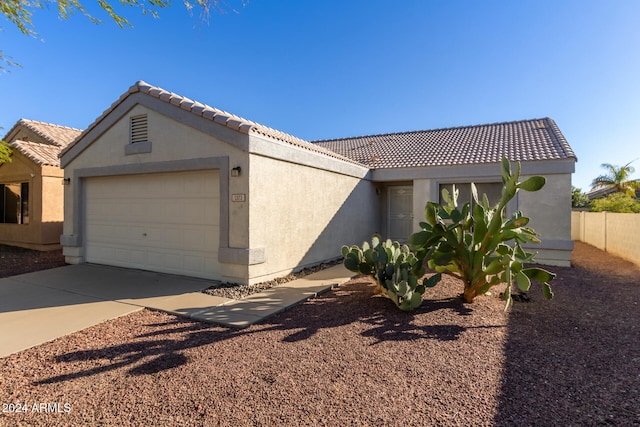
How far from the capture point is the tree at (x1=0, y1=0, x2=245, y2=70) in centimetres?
573

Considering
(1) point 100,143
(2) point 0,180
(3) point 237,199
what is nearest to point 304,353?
(3) point 237,199

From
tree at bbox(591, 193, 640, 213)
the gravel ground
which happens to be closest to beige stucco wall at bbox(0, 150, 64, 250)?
the gravel ground

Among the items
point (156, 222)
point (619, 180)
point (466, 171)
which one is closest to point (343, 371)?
point (156, 222)

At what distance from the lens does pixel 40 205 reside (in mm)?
13094

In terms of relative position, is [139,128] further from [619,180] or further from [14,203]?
[619,180]

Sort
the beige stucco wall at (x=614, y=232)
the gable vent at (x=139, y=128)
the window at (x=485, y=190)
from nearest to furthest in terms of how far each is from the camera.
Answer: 1. the gable vent at (x=139, y=128)
2. the beige stucco wall at (x=614, y=232)
3. the window at (x=485, y=190)

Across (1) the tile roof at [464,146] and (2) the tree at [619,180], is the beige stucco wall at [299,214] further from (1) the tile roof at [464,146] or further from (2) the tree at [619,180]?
(2) the tree at [619,180]

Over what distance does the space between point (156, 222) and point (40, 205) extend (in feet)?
25.2

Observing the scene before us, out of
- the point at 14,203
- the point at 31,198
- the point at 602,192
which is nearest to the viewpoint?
the point at 31,198

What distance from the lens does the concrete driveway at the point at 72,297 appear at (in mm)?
5117

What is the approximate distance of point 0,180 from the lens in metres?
14.5

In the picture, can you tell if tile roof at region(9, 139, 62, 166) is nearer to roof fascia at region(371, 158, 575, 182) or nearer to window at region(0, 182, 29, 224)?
window at region(0, 182, 29, 224)

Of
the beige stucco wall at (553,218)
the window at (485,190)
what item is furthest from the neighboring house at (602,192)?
the window at (485,190)

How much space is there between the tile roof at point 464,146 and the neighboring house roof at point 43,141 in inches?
514
